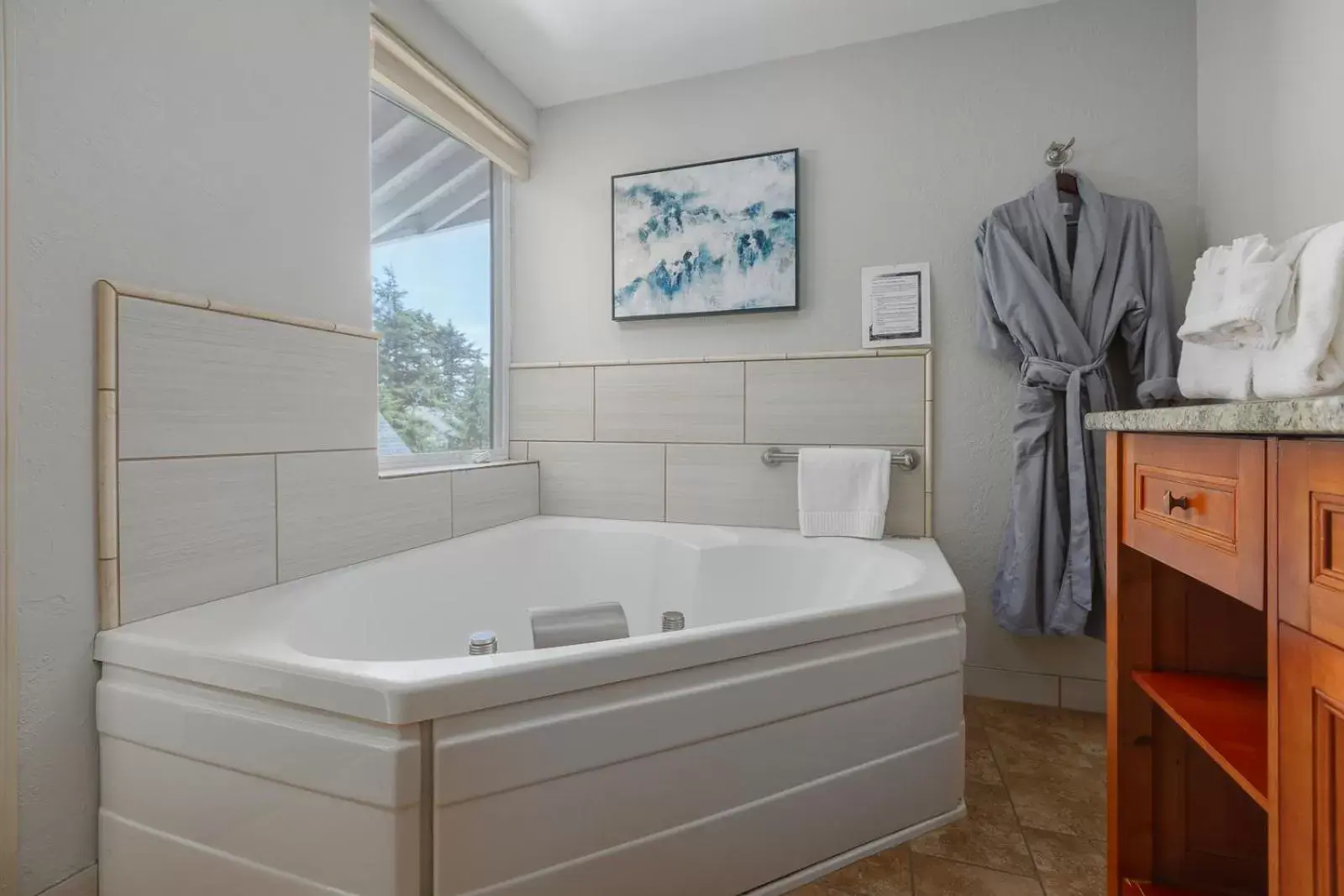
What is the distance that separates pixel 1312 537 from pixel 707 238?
1.90 m

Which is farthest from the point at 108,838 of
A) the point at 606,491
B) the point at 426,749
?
the point at 606,491

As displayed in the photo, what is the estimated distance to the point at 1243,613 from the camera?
39.7 inches

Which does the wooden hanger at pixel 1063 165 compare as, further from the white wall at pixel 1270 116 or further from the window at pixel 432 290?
the window at pixel 432 290

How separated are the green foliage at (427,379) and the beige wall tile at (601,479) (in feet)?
0.98

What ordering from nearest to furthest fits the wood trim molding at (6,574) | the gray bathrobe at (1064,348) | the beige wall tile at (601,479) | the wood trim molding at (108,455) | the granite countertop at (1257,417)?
the granite countertop at (1257,417), the wood trim molding at (6,574), the wood trim molding at (108,455), the gray bathrobe at (1064,348), the beige wall tile at (601,479)

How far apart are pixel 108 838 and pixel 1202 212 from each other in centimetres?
300

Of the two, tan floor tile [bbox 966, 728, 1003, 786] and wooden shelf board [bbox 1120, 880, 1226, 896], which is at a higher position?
wooden shelf board [bbox 1120, 880, 1226, 896]

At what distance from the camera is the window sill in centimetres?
176

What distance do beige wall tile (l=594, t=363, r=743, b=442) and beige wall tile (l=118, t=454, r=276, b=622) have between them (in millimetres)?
1196

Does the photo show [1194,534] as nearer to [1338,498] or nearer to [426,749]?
[1338,498]

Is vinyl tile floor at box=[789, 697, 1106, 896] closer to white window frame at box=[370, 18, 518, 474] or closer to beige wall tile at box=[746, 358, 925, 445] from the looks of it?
beige wall tile at box=[746, 358, 925, 445]

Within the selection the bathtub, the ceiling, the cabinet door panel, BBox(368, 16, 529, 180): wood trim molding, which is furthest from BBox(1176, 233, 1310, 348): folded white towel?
BBox(368, 16, 529, 180): wood trim molding

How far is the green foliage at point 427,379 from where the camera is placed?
1872mm

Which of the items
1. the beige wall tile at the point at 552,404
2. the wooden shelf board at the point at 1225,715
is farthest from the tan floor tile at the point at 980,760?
the beige wall tile at the point at 552,404
